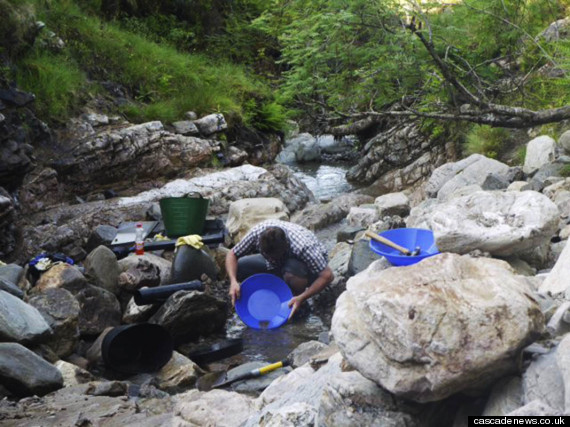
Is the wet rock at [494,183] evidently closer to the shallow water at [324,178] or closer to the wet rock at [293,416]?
the shallow water at [324,178]

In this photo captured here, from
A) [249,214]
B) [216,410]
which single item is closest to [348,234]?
[249,214]

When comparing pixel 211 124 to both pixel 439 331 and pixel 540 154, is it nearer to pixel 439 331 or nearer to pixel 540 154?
pixel 540 154

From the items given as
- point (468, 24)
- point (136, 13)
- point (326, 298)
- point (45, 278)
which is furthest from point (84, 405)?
point (136, 13)

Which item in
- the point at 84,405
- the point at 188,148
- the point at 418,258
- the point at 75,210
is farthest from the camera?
the point at 188,148

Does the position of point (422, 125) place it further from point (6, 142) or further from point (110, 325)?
point (110, 325)

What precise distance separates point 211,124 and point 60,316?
7.71 metres

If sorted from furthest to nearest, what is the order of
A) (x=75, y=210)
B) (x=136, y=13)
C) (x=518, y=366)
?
(x=136, y=13), (x=75, y=210), (x=518, y=366)

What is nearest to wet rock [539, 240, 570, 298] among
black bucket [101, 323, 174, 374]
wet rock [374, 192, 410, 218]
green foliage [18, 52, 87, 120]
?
black bucket [101, 323, 174, 374]

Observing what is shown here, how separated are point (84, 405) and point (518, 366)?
2.64 m

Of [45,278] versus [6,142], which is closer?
[45,278]

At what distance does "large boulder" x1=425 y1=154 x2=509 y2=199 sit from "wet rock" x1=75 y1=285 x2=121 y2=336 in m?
5.37

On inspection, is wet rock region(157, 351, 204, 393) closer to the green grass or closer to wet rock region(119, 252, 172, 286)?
wet rock region(119, 252, 172, 286)

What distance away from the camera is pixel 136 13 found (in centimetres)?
1695

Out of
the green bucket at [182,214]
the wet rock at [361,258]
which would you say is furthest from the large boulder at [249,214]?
the wet rock at [361,258]
